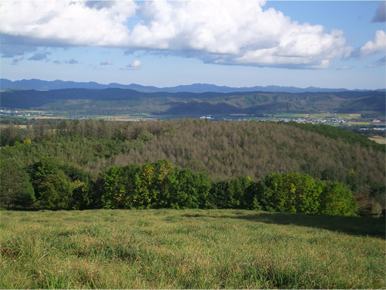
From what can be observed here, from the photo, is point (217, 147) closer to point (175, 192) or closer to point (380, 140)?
point (380, 140)

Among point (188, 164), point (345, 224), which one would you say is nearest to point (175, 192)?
point (345, 224)

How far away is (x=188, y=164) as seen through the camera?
7319 cm

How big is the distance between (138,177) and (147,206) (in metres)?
4.55

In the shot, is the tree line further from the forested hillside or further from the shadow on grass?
the forested hillside

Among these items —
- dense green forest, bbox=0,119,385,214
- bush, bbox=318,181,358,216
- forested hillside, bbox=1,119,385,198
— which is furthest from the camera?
forested hillside, bbox=1,119,385,198

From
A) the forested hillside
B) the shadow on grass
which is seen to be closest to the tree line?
the shadow on grass

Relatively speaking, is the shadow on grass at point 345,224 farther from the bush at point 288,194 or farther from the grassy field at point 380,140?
the grassy field at point 380,140

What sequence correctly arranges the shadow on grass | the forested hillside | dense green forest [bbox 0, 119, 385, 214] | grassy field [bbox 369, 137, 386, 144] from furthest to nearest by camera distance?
grassy field [bbox 369, 137, 386, 144] < the forested hillside < dense green forest [bbox 0, 119, 385, 214] < the shadow on grass

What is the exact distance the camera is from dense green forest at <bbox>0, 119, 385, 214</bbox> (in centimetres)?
4491

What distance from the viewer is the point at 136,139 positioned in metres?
107

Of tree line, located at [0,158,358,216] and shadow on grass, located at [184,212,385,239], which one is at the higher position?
shadow on grass, located at [184,212,385,239]

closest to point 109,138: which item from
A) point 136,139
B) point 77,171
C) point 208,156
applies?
point 136,139

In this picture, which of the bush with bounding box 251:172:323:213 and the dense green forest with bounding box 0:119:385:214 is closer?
the bush with bounding box 251:172:323:213

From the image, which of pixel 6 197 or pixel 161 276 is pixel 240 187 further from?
pixel 161 276
